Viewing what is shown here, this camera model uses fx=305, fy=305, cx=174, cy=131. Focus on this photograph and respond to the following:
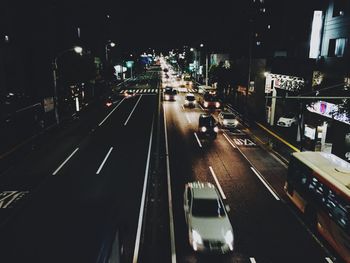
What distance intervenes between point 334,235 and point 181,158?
42.0 ft

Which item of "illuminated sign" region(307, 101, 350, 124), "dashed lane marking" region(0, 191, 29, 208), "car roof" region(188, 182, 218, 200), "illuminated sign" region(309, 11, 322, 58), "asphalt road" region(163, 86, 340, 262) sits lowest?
"dashed lane marking" region(0, 191, 29, 208)

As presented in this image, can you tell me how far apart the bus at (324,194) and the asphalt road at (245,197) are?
31.4 inches

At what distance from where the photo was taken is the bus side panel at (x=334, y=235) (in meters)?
10.4

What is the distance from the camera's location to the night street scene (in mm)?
11492

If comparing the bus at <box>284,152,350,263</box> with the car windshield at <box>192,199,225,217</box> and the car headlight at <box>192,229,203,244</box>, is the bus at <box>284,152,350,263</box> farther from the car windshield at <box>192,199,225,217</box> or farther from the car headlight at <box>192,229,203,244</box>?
the car headlight at <box>192,229,203,244</box>

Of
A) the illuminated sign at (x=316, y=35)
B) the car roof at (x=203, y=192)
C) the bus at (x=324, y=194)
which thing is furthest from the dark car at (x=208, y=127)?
the car roof at (x=203, y=192)

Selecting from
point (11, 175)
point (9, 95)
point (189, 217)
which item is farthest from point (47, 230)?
point (9, 95)

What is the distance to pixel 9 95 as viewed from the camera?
3491cm

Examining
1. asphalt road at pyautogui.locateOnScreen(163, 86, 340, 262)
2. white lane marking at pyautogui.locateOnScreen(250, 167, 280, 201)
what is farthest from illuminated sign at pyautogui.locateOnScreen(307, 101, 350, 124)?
white lane marking at pyautogui.locateOnScreen(250, 167, 280, 201)

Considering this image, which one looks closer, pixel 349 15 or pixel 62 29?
pixel 349 15

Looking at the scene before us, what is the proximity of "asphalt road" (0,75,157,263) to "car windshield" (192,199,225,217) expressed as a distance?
2.78m

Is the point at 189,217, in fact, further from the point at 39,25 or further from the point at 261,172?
the point at 39,25

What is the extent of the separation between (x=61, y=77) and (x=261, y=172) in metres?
30.8

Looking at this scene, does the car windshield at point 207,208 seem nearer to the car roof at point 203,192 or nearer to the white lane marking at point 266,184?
the car roof at point 203,192
